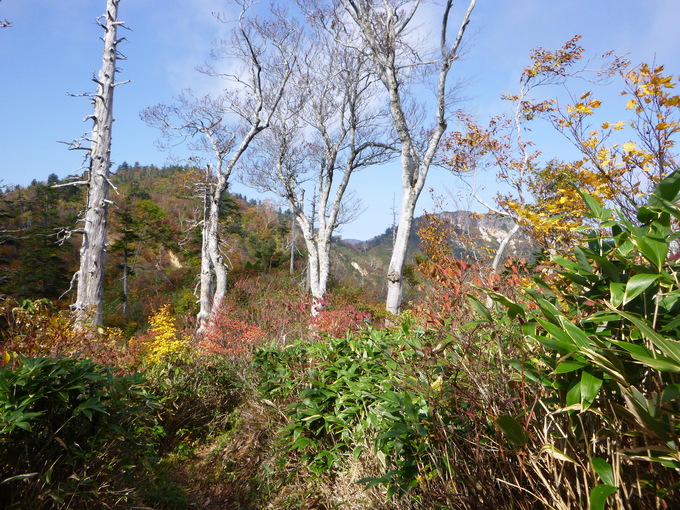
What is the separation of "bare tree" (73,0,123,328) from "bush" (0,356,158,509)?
16.5 ft

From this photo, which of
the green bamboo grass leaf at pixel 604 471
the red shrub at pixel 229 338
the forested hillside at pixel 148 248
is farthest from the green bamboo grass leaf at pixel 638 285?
the forested hillside at pixel 148 248

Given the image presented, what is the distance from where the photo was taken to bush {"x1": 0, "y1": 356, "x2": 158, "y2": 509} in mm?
1715

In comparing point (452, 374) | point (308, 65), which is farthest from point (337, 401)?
point (308, 65)

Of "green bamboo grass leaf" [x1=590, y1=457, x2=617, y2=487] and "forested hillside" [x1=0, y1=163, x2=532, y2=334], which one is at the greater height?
"forested hillside" [x1=0, y1=163, x2=532, y2=334]

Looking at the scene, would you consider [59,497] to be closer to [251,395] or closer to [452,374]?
[452,374]

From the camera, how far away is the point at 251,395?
13.3 feet

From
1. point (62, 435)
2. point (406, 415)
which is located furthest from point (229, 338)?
point (406, 415)

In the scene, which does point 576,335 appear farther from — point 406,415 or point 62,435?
point 62,435

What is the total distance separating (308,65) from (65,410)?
36.9ft

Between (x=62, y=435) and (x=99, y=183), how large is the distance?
6.11m

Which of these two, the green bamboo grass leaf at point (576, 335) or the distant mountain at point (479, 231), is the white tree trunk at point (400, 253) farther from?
the green bamboo grass leaf at point (576, 335)

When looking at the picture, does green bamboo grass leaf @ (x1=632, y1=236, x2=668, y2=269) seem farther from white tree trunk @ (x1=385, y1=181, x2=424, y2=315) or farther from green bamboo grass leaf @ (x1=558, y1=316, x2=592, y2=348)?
white tree trunk @ (x1=385, y1=181, x2=424, y2=315)

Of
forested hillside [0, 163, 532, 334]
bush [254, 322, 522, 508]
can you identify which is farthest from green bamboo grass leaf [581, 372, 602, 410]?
forested hillside [0, 163, 532, 334]

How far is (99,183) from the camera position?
689 cm
